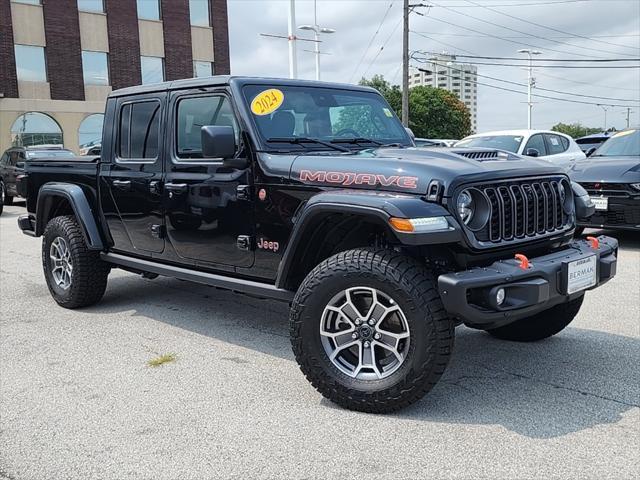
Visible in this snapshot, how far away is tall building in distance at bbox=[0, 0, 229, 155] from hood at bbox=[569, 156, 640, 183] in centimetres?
2329

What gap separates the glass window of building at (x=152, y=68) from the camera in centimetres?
2936

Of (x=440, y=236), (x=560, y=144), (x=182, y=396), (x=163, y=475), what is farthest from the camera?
(x=560, y=144)

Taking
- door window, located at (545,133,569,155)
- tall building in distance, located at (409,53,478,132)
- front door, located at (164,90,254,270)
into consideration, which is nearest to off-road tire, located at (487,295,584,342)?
front door, located at (164,90,254,270)

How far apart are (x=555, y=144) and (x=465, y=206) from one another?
9422 mm

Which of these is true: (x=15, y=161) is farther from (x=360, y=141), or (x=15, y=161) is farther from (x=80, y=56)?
(x=360, y=141)

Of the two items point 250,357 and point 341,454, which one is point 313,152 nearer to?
Result: point 250,357

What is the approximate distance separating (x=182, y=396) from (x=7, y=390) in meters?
1.10

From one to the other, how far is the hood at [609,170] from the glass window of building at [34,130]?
24.1 metres

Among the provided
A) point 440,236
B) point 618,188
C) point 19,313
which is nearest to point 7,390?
Result: point 19,313

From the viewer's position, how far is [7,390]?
3.85 m

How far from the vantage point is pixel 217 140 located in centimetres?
383

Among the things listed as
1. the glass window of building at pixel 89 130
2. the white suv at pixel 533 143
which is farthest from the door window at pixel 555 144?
the glass window of building at pixel 89 130

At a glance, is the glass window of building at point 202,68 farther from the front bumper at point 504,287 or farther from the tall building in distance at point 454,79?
the front bumper at point 504,287

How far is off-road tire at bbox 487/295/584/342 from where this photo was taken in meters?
4.32
